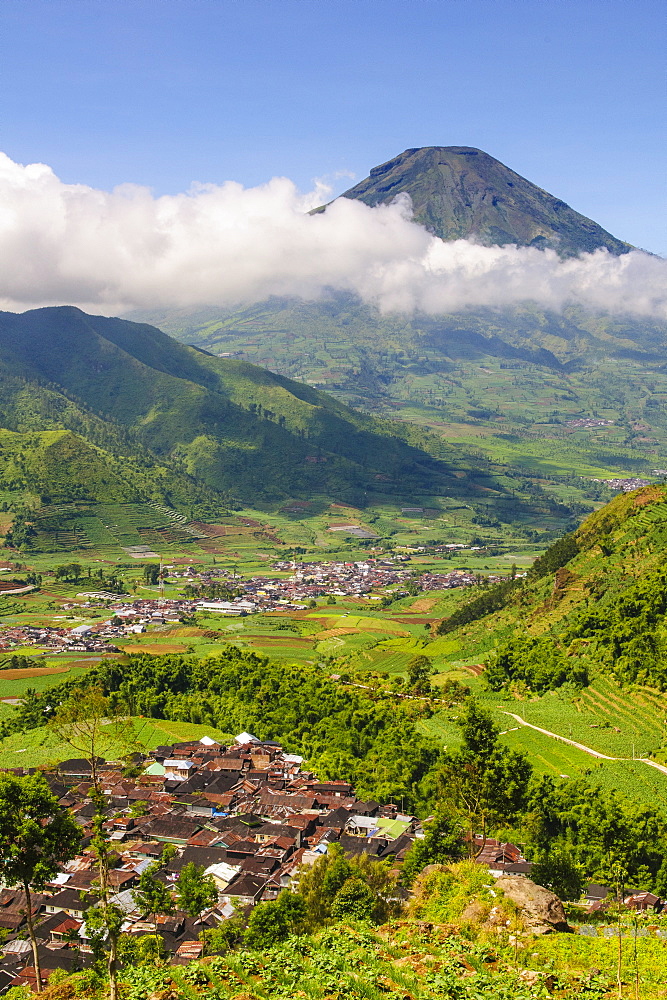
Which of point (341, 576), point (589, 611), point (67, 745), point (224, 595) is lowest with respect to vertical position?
point (224, 595)

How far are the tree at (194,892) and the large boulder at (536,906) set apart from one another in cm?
1119

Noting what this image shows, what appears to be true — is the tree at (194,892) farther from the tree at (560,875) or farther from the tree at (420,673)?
the tree at (420,673)

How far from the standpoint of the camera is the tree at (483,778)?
25656mm

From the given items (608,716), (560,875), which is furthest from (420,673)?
(560,875)

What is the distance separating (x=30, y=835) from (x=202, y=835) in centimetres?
1872

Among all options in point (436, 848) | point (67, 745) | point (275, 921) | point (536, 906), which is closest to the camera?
point (536, 906)

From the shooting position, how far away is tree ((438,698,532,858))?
2566cm

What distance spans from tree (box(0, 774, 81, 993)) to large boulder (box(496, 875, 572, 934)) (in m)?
9.88

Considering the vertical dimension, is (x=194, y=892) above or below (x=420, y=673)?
below

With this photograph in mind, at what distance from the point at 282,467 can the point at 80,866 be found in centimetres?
15801

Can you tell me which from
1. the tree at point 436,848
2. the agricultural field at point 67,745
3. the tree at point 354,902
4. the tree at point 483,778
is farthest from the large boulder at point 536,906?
the agricultural field at point 67,745

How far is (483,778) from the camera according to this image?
2548 cm

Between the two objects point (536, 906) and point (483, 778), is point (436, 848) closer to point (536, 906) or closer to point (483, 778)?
point (483, 778)

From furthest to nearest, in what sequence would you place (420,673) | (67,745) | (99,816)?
1. (420,673)
2. (67,745)
3. (99,816)
